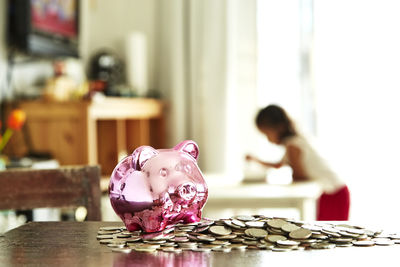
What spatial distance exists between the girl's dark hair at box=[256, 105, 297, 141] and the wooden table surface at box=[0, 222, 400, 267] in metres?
2.18

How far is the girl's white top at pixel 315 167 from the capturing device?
278cm

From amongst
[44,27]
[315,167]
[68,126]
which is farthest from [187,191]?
[44,27]

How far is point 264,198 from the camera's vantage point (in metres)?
2.59

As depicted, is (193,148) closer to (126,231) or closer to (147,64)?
(126,231)

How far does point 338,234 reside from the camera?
33.4 inches

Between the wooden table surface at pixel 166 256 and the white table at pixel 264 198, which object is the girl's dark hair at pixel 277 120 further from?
the wooden table surface at pixel 166 256

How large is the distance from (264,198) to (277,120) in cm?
54

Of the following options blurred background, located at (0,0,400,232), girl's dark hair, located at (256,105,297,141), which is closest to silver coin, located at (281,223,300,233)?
girl's dark hair, located at (256,105,297,141)

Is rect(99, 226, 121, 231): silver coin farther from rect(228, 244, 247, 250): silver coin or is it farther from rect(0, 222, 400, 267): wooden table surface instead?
rect(228, 244, 247, 250): silver coin

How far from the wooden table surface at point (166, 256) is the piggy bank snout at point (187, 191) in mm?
105

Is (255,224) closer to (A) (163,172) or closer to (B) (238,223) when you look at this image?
(B) (238,223)

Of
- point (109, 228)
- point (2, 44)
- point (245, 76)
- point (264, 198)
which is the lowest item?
point (264, 198)

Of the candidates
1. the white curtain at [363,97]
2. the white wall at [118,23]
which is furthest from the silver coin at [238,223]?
the white wall at [118,23]

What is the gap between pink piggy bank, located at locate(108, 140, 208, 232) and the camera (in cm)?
86
